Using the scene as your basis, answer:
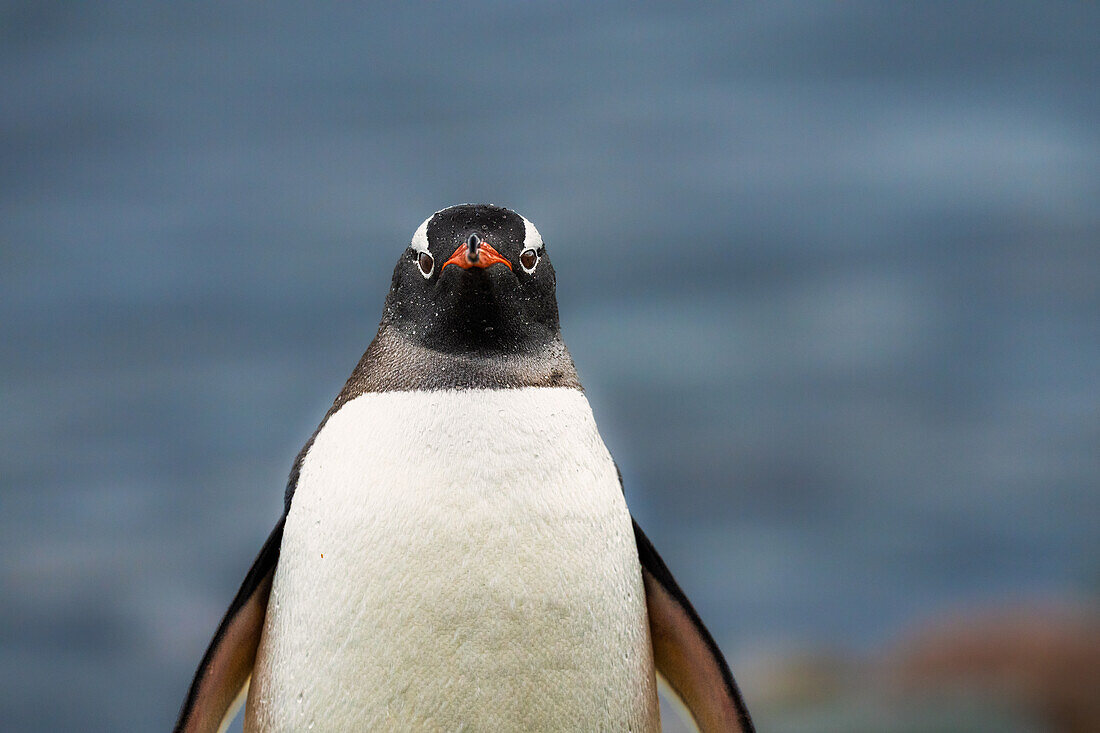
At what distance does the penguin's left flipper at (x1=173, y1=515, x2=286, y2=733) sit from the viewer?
1241 millimetres

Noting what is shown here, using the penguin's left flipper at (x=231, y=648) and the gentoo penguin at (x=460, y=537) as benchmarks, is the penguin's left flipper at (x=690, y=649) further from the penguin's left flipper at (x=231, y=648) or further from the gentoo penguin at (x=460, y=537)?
the penguin's left flipper at (x=231, y=648)

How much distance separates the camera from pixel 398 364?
117 cm

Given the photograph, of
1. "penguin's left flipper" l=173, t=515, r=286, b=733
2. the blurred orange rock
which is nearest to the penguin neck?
"penguin's left flipper" l=173, t=515, r=286, b=733

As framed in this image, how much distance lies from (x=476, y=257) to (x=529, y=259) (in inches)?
4.4

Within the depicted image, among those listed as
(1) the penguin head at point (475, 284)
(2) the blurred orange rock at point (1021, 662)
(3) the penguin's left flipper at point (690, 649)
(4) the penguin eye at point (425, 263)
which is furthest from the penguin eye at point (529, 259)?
(2) the blurred orange rock at point (1021, 662)

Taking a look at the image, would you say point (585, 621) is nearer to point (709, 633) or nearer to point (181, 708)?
point (709, 633)

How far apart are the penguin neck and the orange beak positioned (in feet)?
0.38

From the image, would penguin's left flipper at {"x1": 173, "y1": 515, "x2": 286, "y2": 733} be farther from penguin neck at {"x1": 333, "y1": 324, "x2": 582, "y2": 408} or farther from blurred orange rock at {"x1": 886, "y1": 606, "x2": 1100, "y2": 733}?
blurred orange rock at {"x1": 886, "y1": 606, "x2": 1100, "y2": 733}

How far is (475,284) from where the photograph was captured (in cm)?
108

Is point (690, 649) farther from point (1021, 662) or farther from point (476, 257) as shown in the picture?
point (1021, 662)

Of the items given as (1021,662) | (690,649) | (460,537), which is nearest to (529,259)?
(460,537)

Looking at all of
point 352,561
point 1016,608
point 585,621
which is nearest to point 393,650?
point 352,561

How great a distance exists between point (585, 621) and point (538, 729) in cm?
13

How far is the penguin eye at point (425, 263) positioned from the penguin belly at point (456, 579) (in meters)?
0.15
